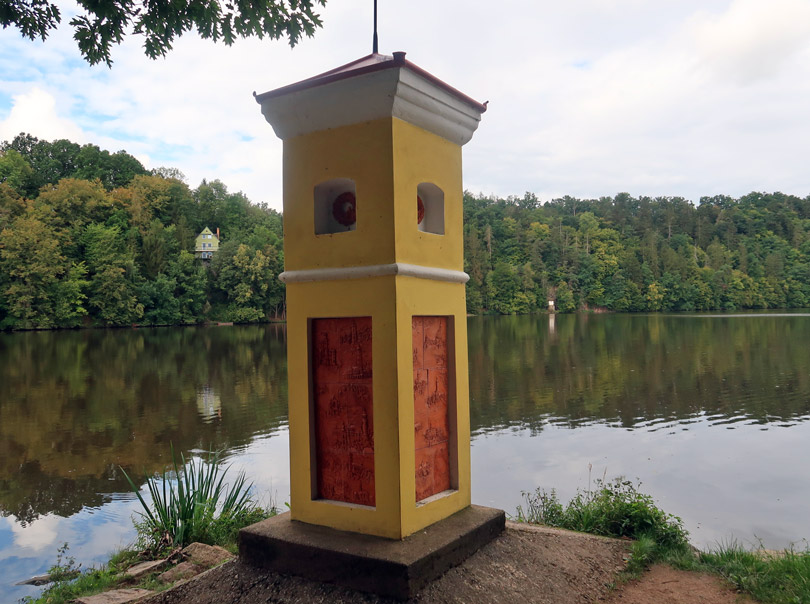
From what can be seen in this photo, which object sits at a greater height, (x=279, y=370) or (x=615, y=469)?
(x=279, y=370)

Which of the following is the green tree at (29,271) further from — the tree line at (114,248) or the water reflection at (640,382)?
the water reflection at (640,382)

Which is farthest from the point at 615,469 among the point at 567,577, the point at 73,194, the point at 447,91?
the point at 73,194

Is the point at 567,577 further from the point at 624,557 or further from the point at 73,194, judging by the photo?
the point at 73,194

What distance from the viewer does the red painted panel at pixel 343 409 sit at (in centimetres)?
369

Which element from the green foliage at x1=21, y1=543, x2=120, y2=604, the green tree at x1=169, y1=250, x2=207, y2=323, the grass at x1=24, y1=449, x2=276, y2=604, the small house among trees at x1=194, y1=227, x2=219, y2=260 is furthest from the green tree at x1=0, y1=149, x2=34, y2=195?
the grass at x1=24, y1=449, x2=276, y2=604

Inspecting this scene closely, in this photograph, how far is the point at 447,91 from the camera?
3814mm

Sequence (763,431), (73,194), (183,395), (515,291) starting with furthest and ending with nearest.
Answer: (515,291), (73,194), (183,395), (763,431)

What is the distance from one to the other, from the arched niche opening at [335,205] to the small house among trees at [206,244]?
2444 inches

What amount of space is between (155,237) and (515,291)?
42685mm

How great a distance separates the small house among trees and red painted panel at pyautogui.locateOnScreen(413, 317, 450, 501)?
6244cm

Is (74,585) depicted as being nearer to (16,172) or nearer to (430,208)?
(430,208)

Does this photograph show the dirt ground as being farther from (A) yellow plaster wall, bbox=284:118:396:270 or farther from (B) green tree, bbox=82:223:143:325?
(B) green tree, bbox=82:223:143:325

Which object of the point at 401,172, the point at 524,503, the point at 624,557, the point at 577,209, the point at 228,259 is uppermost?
the point at 577,209

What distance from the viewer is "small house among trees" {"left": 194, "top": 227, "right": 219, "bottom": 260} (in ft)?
208
